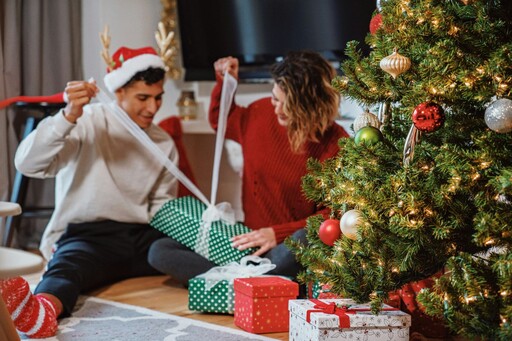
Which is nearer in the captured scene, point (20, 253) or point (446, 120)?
point (20, 253)

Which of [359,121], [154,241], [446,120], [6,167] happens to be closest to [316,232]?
[359,121]

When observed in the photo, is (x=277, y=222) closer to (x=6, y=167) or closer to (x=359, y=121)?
(x=359, y=121)

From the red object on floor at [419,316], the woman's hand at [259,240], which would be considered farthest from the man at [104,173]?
the red object on floor at [419,316]

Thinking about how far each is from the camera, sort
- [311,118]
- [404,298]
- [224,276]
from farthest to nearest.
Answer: [311,118], [224,276], [404,298]

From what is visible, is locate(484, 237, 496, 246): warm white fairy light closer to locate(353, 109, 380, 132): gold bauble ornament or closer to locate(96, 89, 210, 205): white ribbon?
locate(353, 109, 380, 132): gold bauble ornament

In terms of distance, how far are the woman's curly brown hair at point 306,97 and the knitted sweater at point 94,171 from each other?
0.64m

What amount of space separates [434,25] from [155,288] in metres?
1.48

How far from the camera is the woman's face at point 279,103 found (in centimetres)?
266

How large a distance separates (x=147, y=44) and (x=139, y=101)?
2.75 feet

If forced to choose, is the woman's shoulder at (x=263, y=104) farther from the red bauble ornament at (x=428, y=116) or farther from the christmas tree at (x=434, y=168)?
the red bauble ornament at (x=428, y=116)

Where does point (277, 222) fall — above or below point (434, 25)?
below

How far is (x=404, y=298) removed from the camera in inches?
85.3

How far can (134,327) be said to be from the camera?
2254 mm

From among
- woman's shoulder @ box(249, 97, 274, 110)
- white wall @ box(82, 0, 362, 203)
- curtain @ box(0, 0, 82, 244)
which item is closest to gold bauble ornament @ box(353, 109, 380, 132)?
woman's shoulder @ box(249, 97, 274, 110)
